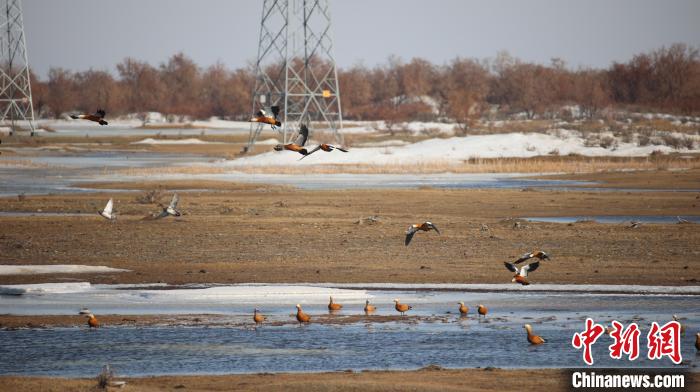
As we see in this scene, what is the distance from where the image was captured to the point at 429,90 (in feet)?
549

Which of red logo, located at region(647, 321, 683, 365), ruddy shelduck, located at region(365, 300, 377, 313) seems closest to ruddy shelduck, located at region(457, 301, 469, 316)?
ruddy shelduck, located at region(365, 300, 377, 313)

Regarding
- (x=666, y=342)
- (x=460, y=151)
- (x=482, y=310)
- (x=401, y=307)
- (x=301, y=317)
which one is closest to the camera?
(x=666, y=342)

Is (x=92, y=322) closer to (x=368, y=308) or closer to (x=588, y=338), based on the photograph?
(x=368, y=308)

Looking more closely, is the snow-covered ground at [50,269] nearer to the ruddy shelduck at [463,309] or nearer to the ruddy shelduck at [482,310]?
the ruddy shelduck at [463,309]

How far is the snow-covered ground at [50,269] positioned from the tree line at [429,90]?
7393cm

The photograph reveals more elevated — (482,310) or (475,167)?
(482,310)

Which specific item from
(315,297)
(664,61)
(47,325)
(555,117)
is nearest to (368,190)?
(315,297)

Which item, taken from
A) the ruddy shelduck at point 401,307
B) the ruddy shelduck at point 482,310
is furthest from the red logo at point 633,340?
the ruddy shelduck at point 401,307

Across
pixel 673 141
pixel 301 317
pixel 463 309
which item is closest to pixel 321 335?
pixel 301 317

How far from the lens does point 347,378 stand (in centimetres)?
1391

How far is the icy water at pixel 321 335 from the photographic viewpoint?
15109 mm

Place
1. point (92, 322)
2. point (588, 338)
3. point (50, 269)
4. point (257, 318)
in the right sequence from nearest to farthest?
point (588, 338) → point (92, 322) → point (257, 318) → point (50, 269)

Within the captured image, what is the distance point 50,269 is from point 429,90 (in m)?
145

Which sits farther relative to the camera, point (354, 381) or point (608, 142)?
point (608, 142)
